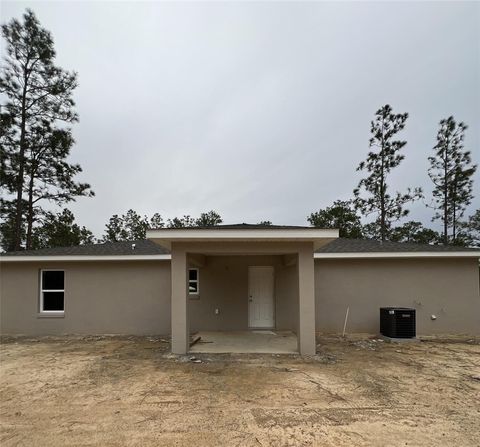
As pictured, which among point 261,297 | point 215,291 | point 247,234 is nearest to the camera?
point 247,234

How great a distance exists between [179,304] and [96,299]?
14.8 ft

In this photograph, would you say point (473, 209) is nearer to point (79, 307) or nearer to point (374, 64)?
point (374, 64)

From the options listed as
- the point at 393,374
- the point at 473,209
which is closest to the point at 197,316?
the point at 393,374

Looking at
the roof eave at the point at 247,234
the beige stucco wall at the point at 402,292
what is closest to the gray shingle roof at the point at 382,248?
the beige stucco wall at the point at 402,292

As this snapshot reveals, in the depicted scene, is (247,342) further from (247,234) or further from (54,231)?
(54,231)

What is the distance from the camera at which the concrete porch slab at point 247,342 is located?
26.6ft

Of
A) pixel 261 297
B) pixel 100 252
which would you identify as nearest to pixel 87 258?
pixel 100 252

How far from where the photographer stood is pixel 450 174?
22.4 meters

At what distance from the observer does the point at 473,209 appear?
80.4 feet

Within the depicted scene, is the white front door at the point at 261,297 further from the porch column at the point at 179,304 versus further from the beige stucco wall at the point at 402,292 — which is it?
the porch column at the point at 179,304

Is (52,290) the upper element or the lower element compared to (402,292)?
upper

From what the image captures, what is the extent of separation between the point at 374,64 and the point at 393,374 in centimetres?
1070

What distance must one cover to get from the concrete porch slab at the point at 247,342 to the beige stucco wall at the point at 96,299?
1.88m

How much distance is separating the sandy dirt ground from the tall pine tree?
42.9 feet
